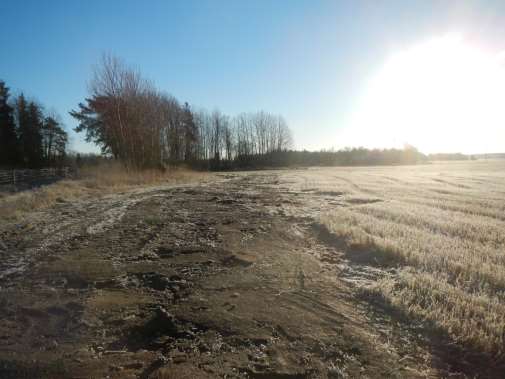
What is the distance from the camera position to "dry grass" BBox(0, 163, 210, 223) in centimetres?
912

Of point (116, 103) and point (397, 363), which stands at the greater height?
point (116, 103)

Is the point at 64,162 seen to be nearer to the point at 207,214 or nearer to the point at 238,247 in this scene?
the point at 207,214

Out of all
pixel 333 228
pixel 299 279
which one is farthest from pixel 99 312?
pixel 333 228

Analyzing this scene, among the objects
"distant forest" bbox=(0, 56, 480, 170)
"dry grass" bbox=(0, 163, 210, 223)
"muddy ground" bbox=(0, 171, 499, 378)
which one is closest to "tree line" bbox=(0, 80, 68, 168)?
"distant forest" bbox=(0, 56, 480, 170)

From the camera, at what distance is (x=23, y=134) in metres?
36.2

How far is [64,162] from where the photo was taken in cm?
4456

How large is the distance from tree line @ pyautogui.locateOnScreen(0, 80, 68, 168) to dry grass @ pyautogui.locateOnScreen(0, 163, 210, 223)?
21371 millimetres

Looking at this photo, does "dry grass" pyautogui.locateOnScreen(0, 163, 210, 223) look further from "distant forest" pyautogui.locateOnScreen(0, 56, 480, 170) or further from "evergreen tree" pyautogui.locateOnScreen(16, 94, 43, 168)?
"evergreen tree" pyautogui.locateOnScreen(16, 94, 43, 168)

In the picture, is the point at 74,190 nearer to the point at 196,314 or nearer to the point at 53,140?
the point at 196,314

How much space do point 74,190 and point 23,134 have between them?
108ft

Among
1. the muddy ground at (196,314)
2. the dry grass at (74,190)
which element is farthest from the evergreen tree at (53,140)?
the muddy ground at (196,314)

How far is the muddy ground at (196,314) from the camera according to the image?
2.21 metres

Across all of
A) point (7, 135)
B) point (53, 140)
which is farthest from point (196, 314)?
point (53, 140)

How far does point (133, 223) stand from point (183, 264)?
3.51 meters
